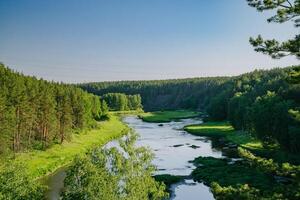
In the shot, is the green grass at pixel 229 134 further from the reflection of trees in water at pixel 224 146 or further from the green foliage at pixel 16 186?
the green foliage at pixel 16 186

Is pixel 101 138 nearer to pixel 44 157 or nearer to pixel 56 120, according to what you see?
pixel 56 120

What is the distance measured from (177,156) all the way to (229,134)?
36568 millimetres

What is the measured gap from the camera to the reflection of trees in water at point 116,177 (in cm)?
3664

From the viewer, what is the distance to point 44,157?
80.3 meters

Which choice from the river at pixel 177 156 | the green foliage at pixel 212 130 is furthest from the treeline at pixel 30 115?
the green foliage at pixel 212 130

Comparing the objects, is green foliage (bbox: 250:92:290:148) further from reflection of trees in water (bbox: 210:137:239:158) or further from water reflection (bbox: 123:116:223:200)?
water reflection (bbox: 123:116:223:200)

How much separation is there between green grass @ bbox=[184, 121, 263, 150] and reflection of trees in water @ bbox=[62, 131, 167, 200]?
60596 mm

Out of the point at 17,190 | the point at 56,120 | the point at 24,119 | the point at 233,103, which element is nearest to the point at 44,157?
the point at 24,119

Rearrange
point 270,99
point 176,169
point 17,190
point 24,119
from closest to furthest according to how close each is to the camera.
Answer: point 17,190 → point 176,169 → point 24,119 → point 270,99

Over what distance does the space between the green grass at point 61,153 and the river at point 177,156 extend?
8.60 ft

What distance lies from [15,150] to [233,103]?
79.8 m

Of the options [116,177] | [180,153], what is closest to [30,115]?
[180,153]

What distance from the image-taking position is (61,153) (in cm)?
8738

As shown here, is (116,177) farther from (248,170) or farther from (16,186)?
(248,170)
